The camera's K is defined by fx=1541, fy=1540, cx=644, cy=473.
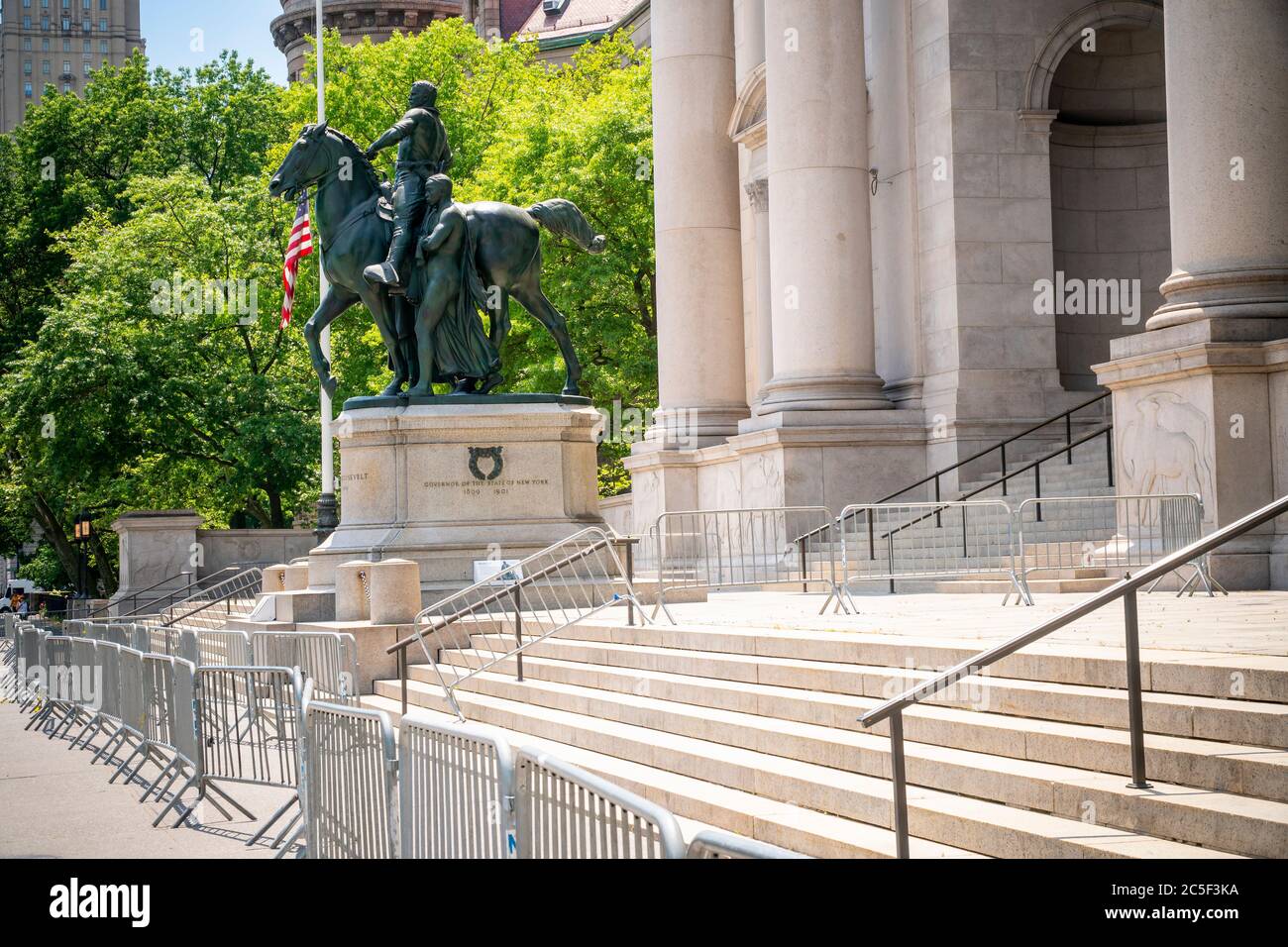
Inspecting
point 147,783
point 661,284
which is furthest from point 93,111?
point 147,783

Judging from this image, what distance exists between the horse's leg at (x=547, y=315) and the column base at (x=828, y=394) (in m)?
4.15

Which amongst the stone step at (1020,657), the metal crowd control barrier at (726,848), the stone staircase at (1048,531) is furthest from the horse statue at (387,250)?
the metal crowd control barrier at (726,848)

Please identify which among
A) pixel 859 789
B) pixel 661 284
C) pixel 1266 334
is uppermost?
pixel 661 284

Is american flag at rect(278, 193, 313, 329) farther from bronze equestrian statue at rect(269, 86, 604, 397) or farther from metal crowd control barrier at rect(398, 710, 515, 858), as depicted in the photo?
metal crowd control barrier at rect(398, 710, 515, 858)

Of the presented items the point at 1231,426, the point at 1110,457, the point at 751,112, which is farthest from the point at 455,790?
the point at 751,112

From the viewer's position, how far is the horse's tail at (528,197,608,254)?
71.2 feet

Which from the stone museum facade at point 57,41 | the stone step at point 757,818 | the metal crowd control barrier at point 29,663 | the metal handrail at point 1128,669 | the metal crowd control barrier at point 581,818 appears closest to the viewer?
the metal crowd control barrier at point 581,818

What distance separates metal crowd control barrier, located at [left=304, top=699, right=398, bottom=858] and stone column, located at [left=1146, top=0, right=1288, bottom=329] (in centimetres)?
1048

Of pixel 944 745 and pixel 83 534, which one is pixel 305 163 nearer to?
pixel 944 745

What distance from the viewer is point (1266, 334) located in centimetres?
1523

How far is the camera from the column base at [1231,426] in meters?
14.4

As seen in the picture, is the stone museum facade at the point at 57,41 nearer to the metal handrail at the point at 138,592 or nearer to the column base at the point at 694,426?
the metal handrail at the point at 138,592
